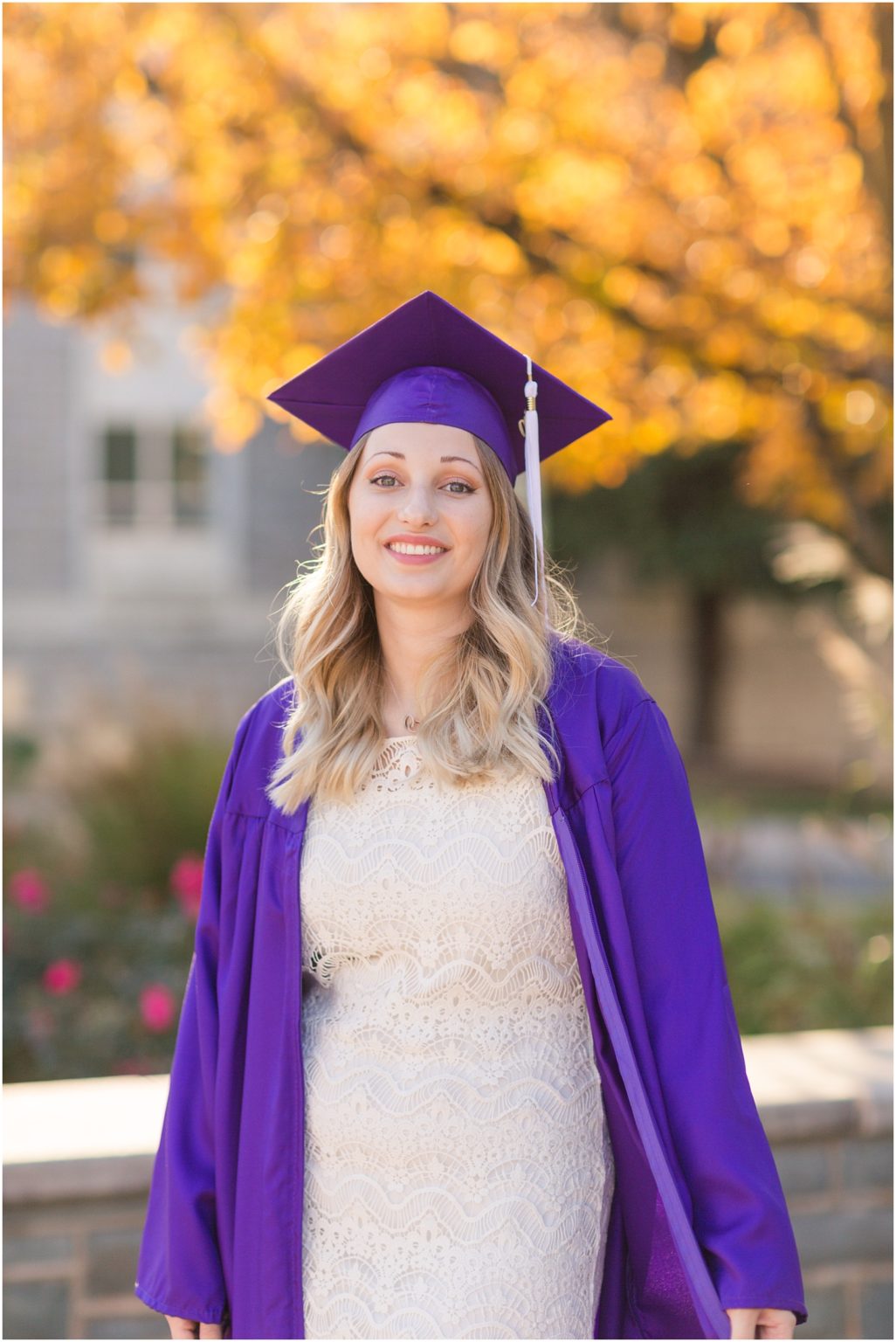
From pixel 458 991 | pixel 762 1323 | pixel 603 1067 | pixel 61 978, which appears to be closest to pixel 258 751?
pixel 458 991

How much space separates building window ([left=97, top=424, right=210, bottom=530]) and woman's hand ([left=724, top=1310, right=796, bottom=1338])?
15.3 meters

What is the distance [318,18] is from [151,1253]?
16.4 ft

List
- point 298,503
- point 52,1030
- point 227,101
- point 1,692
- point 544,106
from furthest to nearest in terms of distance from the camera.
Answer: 1. point 298,503
2. point 1,692
3. point 544,106
4. point 227,101
5. point 52,1030

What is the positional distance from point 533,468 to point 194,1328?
1.55 meters

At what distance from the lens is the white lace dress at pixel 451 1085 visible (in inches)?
80.4

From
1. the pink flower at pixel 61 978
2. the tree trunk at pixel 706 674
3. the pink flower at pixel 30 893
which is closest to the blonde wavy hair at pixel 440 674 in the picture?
the pink flower at pixel 61 978

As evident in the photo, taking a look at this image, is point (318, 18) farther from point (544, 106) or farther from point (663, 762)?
point (663, 762)

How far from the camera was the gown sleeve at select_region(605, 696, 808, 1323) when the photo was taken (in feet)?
6.31

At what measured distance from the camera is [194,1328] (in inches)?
88.1

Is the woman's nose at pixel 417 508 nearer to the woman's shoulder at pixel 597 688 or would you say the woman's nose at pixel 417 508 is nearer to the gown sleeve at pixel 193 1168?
the woman's shoulder at pixel 597 688

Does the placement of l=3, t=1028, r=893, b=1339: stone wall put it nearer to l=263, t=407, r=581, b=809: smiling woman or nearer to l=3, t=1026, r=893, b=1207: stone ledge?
l=3, t=1026, r=893, b=1207: stone ledge

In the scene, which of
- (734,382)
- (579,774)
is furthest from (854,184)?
(579,774)

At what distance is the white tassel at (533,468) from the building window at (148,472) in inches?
576

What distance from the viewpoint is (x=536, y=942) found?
83.4 inches
